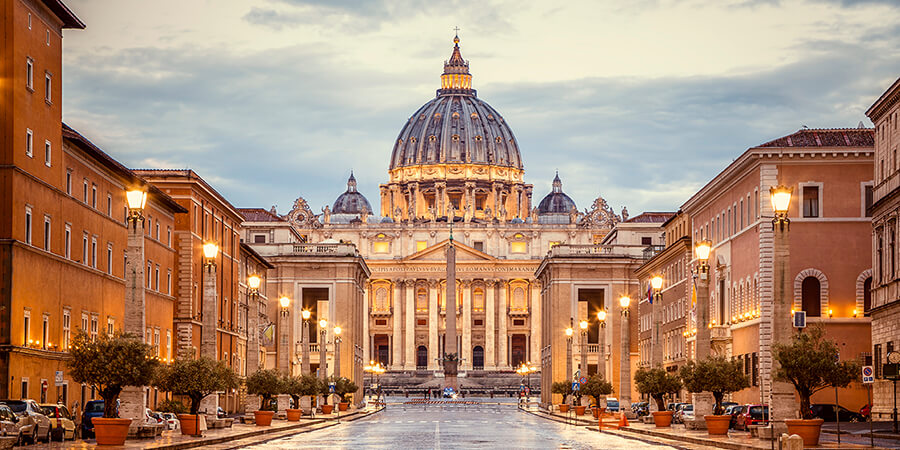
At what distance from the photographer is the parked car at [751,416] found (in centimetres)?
5216

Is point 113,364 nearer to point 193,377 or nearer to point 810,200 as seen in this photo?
point 193,377

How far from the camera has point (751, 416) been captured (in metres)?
54.3

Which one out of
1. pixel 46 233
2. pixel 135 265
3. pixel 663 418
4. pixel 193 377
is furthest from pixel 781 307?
pixel 46 233

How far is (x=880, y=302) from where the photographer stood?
5869cm

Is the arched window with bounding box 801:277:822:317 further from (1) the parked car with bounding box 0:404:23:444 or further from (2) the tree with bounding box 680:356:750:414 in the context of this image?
(1) the parked car with bounding box 0:404:23:444

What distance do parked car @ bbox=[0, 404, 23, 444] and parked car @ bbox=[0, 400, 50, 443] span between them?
1185 millimetres

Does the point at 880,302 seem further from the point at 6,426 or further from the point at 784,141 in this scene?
the point at 6,426

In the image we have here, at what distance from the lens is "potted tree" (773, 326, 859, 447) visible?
38812mm

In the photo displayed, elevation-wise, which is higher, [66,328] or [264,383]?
[66,328]

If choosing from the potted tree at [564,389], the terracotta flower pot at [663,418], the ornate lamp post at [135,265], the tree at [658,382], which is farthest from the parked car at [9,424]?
the potted tree at [564,389]

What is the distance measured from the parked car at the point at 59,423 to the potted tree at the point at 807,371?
21.5 m

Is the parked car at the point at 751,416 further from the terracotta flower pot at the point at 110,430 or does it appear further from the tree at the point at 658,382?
the terracotta flower pot at the point at 110,430

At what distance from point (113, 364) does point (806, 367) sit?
768 inches

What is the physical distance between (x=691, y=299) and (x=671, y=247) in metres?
11.3
